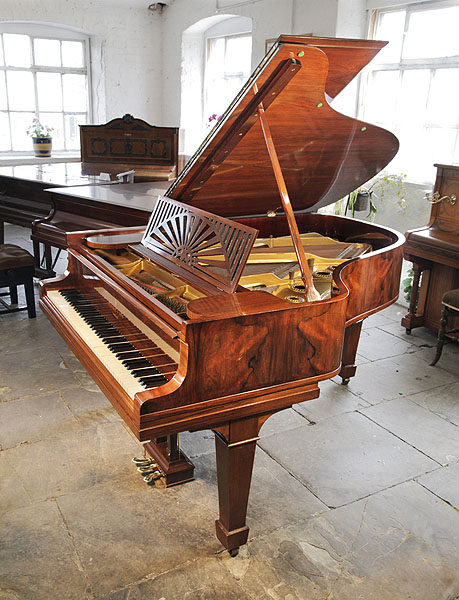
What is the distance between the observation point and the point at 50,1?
7305 mm

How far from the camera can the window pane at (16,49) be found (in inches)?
299

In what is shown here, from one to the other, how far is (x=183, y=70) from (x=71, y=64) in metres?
1.70

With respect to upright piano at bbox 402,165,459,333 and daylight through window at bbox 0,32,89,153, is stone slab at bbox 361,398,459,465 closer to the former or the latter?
upright piano at bbox 402,165,459,333

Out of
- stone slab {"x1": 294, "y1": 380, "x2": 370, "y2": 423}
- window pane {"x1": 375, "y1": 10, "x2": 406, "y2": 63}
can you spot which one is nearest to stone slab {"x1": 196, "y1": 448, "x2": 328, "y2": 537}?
stone slab {"x1": 294, "y1": 380, "x2": 370, "y2": 423}

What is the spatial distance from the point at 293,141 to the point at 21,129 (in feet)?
21.4

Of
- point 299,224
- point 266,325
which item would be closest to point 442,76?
point 299,224

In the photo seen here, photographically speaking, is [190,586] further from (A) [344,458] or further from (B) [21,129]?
(B) [21,129]

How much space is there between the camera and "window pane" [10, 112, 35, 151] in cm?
794

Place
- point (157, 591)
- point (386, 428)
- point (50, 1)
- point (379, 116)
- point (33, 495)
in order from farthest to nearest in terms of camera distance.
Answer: point (50, 1)
point (379, 116)
point (386, 428)
point (33, 495)
point (157, 591)

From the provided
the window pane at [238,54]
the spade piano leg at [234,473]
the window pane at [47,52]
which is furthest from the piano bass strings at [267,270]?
the window pane at [47,52]

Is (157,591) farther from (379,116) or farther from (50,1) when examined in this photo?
(50,1)

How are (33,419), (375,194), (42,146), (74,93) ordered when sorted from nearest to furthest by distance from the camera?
(33,419), (375,194), (42,146), (74,93)

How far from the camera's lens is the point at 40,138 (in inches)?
310

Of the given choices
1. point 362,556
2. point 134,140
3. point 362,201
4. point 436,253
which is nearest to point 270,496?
point 362,556
